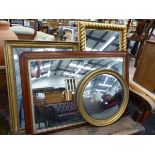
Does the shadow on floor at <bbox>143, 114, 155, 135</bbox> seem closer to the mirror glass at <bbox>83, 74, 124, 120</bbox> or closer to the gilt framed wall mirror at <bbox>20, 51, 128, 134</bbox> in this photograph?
the mirror glass at <bbox>83, 74, 124, 120</bbox>

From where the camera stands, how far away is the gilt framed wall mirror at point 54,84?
895mm

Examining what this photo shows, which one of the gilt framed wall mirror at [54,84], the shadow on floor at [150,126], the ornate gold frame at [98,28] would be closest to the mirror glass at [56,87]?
the gilt framed wall mirror at [54,84]

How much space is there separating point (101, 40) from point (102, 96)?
299 millimetres

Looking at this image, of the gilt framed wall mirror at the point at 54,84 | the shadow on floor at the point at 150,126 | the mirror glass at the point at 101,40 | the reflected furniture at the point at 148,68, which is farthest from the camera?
the reflected furniture at the point at 148,68

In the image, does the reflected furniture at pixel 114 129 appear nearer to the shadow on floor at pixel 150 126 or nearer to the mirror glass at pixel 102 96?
the mirror glass at pixel 102 96

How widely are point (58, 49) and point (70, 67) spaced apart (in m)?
0.11

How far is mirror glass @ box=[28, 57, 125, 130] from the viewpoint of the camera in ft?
3.03

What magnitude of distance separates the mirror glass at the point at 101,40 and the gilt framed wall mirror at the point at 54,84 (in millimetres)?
112

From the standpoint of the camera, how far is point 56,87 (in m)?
0.97

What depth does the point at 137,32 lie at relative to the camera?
2.99 metres

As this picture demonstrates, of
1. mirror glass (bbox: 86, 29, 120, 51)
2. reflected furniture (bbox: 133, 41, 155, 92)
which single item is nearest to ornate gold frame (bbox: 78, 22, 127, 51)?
mirror glass (bbox: 86, 29, 120, 51)

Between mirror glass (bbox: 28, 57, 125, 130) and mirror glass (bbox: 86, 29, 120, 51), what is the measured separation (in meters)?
0.13

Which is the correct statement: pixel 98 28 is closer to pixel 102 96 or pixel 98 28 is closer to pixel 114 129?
pixel 102 96

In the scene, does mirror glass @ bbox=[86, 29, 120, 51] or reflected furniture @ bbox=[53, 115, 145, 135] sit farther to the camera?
mirror glass @ bbox=[86, 29, 120, 51]
